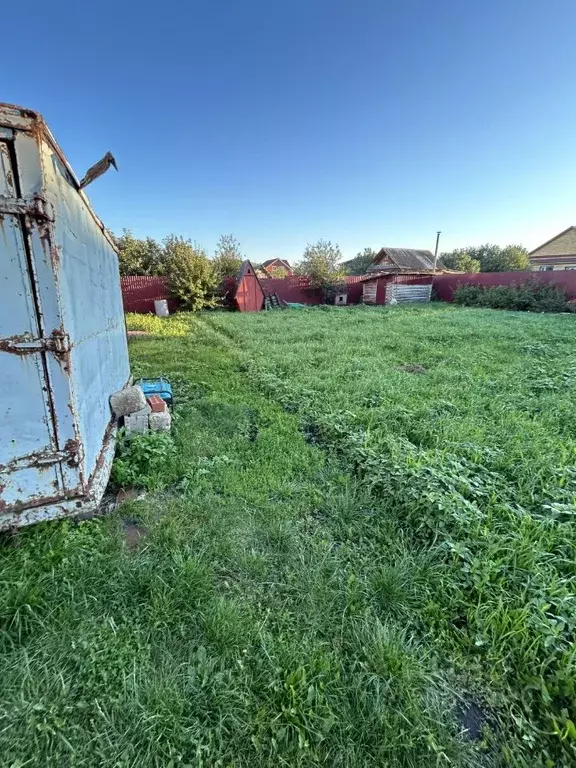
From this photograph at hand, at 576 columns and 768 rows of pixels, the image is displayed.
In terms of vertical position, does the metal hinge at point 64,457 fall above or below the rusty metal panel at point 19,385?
below

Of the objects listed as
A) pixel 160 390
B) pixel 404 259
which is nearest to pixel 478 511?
pixel 160 390

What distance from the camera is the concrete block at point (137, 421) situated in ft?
10.6

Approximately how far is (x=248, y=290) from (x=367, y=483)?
1475cm

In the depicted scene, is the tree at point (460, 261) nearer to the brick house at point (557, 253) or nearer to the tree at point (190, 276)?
the brick house at point (557, 253)

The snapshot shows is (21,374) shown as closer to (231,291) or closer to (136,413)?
(136,413)

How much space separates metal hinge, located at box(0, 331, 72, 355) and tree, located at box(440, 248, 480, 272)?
39013 millimetres

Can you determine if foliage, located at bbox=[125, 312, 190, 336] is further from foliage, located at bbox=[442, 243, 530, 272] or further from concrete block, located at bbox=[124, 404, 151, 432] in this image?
foliage, located at bbox=[442, 243, 530, 272]

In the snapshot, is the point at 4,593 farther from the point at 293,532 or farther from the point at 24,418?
the point at 293,532

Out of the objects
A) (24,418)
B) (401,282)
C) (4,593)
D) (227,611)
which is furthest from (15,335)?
(401,282)

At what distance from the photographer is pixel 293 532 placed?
2152 millimetres

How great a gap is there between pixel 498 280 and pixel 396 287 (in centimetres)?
493

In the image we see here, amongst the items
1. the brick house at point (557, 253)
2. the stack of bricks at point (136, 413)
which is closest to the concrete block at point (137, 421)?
the stack of bricks at point (136, 413)

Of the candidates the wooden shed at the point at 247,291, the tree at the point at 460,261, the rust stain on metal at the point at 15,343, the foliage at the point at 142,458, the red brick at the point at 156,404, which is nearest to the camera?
the rust stain on metal at the point at 15,343

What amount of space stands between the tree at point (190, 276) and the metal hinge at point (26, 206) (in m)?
13.3
